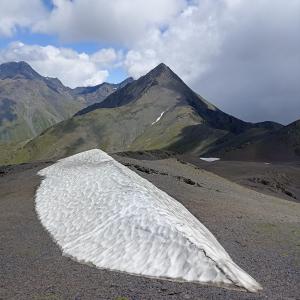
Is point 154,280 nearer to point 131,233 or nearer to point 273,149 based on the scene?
point 131,233

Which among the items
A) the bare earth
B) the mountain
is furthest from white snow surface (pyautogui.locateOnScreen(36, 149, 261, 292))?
the mountain

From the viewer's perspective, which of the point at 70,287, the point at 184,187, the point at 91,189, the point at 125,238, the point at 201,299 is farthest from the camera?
the point at 184,187

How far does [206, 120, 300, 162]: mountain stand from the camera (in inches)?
5034

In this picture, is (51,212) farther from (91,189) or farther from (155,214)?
(155,214)

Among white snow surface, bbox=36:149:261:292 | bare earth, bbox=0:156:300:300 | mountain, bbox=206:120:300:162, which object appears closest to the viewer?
bare earth, bbox=0:156:300:300

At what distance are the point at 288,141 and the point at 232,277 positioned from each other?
12977 cm

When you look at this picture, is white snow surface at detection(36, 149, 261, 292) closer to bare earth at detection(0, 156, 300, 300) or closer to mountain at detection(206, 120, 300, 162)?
bare earth at detection(0, 156, 300, 300)

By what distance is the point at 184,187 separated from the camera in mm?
34562

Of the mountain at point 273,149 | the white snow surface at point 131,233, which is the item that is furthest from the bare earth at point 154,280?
the mountain at point 273,149

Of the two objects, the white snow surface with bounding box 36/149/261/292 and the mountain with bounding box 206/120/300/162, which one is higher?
the mountain with bounding box 206/120/300/162

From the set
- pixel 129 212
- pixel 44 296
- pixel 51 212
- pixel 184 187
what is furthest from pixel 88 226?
pixel 184 187

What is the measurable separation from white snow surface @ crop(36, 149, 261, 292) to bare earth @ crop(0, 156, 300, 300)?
610mm

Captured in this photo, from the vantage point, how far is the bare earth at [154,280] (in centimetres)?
1356

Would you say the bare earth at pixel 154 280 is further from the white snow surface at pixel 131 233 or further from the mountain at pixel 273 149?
the mountain at pixel 273 149
